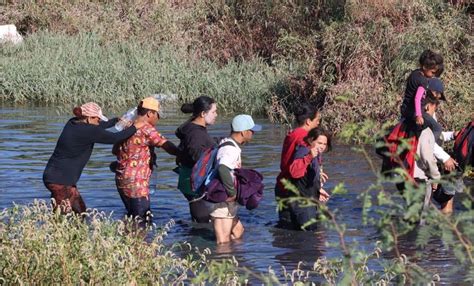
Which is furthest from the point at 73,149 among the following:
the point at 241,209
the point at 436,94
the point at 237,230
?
the point at 436,94

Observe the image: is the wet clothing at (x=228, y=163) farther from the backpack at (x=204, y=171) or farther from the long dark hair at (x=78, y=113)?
the long dark hair at (x=78, y=113)

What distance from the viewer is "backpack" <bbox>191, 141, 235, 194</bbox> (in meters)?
10.5

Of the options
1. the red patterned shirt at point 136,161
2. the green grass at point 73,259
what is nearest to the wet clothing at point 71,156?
the red patterned shirt at point 136,161

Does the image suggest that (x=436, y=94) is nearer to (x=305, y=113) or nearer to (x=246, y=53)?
(x=305, y=113)

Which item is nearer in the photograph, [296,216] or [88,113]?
[88,113]

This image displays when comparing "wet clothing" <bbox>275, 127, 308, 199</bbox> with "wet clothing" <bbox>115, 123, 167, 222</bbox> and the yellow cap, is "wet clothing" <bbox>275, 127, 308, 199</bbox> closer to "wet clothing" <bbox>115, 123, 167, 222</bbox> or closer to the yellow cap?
"wet clothing" <bbox>115, 123, 167, 222</bbox>

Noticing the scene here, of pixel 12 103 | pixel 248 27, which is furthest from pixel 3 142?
pixel 248 27

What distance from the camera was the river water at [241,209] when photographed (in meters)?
10.4

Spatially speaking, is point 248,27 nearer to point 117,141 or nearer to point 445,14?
point 445,14

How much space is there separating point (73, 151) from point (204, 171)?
122 centimetres

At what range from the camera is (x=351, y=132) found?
522 cm

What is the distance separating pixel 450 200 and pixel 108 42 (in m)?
15.1

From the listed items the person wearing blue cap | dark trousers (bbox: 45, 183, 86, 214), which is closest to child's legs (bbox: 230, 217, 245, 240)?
the person wearing blue cap

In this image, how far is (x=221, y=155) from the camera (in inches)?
404
